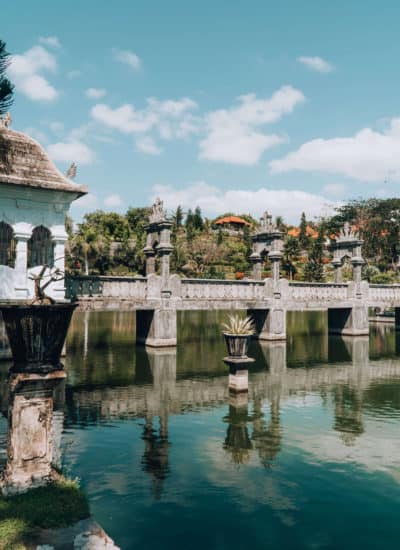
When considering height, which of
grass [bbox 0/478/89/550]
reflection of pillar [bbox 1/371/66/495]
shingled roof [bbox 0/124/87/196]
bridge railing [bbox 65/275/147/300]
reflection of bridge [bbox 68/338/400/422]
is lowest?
reflection of bridge [bbox 68/338/400/422]

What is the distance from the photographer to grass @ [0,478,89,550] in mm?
6023

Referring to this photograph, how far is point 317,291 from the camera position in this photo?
34.2m

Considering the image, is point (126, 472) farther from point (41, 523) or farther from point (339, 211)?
point (339, 211)

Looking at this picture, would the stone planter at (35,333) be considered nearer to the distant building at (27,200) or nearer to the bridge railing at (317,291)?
the distant building at (27,200)

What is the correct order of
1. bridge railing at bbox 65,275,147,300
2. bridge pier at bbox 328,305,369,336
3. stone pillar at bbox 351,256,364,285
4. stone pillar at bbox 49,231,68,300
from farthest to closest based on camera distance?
stone pillar at bbox 351,256,364,285, bridge pier at bbox 328,305,369,336, bridge railing at bbox 65,275,147,300, stone pillar at bbox 49,231,68,300

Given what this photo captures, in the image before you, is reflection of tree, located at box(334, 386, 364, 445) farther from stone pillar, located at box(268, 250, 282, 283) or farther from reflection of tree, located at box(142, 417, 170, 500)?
stone pillar, located at box(268, 250, 282, 283)

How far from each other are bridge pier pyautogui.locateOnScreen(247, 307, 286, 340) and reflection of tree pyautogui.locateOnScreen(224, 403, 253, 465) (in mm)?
16310

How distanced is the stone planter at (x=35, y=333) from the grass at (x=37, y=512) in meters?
1.89

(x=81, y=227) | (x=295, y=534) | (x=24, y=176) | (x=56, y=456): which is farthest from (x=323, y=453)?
(x=81, y=227)

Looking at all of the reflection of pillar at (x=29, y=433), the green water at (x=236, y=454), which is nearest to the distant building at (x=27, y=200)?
the green water at (x=236, y=454)

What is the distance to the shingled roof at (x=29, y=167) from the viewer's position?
1858 cm

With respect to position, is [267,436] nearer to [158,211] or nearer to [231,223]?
[158,211]

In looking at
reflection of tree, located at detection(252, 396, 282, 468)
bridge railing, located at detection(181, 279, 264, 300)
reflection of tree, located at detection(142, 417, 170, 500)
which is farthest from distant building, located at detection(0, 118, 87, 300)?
reflection of tree, located at detection(252, 396, 282, 468)

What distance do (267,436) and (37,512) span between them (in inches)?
276
